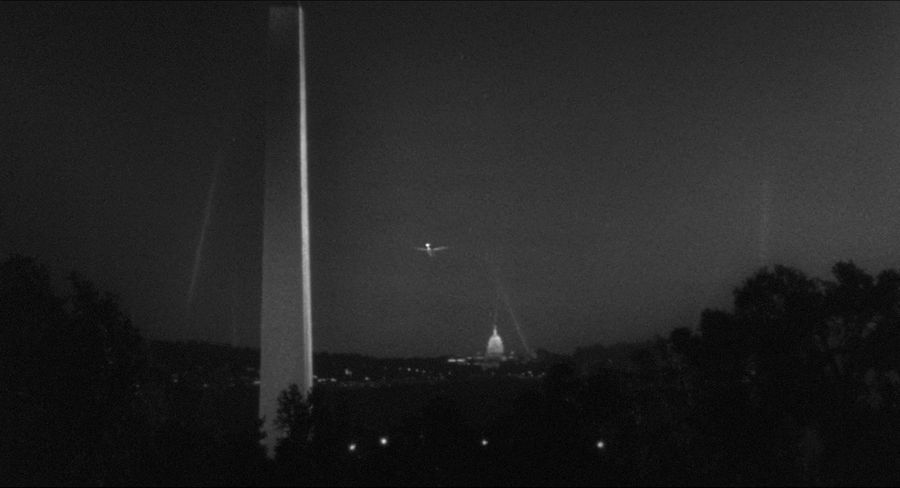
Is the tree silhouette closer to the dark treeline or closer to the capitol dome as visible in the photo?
the dark treeline

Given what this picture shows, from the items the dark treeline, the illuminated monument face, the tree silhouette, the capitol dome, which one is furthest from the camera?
the capitol dome

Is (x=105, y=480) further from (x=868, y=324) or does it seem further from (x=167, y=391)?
(x=868, y=324)

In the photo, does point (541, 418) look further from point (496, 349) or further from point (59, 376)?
point (496, 349)

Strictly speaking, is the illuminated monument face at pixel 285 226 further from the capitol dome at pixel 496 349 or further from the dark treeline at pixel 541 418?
the capitol dome at pixel 496 349

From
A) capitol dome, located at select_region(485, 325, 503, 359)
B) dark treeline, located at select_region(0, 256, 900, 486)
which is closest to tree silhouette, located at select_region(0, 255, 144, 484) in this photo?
dark treeline, located at select_region(0, 256, 900, 486)

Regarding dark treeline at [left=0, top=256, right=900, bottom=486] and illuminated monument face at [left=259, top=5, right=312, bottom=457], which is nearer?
dark treeline at [left=0, top=256, right=900, bottom=486]

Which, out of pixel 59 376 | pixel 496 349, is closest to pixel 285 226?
pixel 59 376
